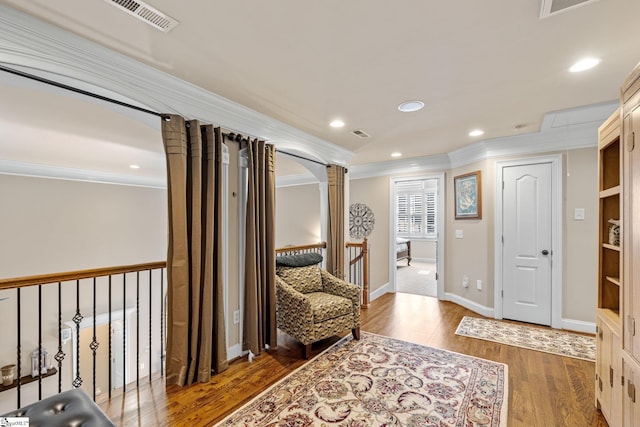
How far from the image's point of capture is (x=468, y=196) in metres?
4.50

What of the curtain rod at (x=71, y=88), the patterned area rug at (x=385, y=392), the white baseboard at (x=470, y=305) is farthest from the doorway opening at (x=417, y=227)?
the curtain rod at (x=71, y=88)

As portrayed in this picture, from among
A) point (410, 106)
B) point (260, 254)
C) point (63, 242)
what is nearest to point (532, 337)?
point (410, 106)

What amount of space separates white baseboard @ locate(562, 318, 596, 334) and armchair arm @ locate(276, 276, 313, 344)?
Result: 3.19 meters

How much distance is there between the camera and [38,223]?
15.9ft

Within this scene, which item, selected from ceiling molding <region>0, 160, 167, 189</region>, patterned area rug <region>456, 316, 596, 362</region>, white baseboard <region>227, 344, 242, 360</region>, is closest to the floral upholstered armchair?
white baseboard <region>227, 344, 242, 360</region>

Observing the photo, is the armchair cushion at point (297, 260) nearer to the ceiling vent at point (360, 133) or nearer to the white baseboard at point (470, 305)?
the ceiling vent at point (360, 133)

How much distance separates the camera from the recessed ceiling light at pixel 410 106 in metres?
2.71

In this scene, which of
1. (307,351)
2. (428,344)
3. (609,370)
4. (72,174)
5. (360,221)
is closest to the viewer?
(609,370)

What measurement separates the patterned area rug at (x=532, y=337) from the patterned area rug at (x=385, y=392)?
726 millimetres

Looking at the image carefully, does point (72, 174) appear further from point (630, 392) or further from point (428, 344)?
point (630, 392)

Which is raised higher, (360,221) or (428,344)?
(360,221)

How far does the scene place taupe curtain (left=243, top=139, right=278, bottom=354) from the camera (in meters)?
2.91

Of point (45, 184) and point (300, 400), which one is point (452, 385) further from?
point (45, 184)

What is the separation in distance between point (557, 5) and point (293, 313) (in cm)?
294
